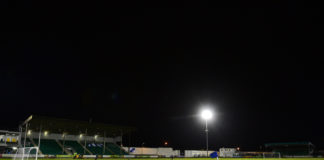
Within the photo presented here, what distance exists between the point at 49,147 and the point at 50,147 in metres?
0.31

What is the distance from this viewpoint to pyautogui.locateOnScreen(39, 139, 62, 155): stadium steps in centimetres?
5548

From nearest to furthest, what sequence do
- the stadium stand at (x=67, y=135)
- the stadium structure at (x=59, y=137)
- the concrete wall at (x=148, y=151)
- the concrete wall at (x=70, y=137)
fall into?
the stadium structure at (x=59, y=137) → the stadium stand at (x=67, y=135) → the concrete wall at (x=70, y=137) → the concrete wall at (x=148, y=151)

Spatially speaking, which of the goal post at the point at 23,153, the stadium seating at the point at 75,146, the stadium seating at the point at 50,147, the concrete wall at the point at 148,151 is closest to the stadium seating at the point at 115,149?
the concrete wall at the point at 148,151

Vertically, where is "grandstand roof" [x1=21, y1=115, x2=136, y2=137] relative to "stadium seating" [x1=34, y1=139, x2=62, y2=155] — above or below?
above

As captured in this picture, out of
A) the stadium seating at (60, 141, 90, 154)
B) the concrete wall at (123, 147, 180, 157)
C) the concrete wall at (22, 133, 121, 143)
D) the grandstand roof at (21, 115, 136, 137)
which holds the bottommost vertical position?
the concrete wall at (123, 147, 180, 157)

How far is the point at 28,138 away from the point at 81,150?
500 inches

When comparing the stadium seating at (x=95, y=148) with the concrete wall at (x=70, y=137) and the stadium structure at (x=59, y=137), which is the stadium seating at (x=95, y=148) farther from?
the concrete wall at (x=70, y=137)

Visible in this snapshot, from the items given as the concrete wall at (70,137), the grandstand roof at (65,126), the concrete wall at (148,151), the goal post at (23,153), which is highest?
the grandstand roof at (65,126)

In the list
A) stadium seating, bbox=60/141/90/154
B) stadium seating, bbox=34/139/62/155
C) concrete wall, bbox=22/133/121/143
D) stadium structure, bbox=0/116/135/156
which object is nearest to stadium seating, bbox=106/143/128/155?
stadium structure, bbox=0/116/135/156

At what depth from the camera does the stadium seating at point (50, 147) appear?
55666mm

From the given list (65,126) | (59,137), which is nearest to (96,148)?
(59,137)

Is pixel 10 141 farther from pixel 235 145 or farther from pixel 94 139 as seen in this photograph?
pixel 235 145

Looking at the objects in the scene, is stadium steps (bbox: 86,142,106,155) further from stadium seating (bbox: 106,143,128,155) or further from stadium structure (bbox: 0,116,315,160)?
stadium seating (bbox: 106,143,128,155)

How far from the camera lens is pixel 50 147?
2320 inches
